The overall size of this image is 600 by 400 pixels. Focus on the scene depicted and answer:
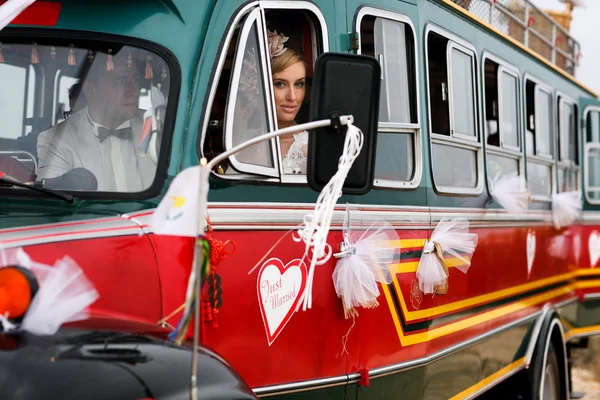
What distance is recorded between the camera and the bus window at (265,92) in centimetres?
341

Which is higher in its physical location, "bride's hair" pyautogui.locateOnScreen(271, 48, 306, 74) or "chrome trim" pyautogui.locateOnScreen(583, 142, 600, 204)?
"bride's hair" pyautogui.locateOnScreen(271, 48, 306, 74)

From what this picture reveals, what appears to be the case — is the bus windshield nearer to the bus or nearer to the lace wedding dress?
the bus

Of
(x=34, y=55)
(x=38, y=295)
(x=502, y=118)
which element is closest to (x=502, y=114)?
(x=502, y=118)

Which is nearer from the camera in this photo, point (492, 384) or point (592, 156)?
point (492, 384)

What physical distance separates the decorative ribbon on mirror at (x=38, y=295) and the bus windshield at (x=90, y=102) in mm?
630

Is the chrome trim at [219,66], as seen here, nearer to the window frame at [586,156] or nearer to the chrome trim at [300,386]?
the chrome trim at [300,386]

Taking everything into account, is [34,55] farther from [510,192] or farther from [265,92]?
[510,192]

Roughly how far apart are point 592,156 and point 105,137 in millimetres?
6157

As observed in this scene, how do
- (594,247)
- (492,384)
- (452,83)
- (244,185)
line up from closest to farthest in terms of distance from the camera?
1. (244,185)
2. (452,83)
3. (492,384)
4. (594,247)

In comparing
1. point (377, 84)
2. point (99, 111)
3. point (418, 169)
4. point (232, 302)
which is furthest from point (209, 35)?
point (418, 169)

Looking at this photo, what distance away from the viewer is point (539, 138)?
6781mm

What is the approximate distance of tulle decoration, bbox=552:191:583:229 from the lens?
701 cm

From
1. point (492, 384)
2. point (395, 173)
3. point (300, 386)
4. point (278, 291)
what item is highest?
point (395, 173)

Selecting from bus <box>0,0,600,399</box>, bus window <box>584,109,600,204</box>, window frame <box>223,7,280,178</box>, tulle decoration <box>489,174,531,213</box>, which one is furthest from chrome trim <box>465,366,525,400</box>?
bus window <box>584,109,600,204</box>
